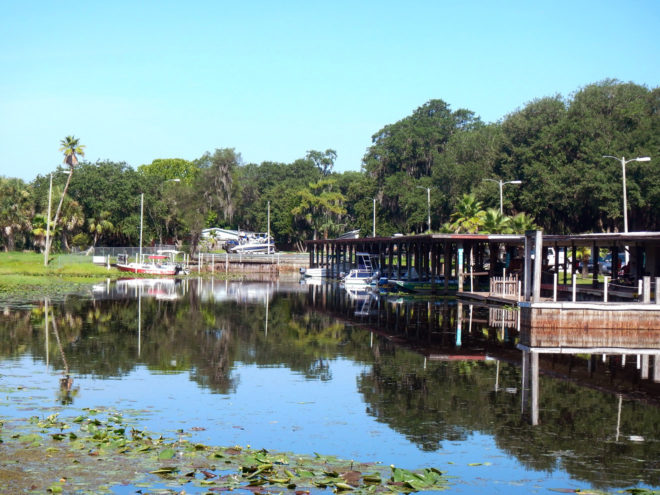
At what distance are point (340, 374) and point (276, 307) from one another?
81.6ft

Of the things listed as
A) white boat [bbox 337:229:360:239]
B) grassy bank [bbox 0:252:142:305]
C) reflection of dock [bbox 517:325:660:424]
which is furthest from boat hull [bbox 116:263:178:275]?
reflection of dock [bbox 517:325:660:424]

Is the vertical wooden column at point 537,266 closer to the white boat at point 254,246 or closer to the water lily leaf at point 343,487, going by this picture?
the water lily leaf at point 343,487

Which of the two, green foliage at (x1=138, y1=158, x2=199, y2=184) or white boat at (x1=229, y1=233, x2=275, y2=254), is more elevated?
green foliage at (x1=138, y1=158, x2=199, y2=184)

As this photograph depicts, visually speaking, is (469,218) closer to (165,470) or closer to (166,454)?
(166,454)

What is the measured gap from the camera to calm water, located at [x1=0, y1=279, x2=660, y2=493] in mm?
14422

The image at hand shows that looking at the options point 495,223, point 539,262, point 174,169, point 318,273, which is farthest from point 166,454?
point 174,169

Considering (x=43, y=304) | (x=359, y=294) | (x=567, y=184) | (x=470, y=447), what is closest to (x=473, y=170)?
(x=567, y=184)

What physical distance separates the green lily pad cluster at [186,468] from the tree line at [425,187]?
1911 inches

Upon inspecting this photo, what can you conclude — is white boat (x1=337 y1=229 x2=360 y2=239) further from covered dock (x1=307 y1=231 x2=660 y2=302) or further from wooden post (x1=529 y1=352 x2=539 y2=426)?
wooden post (x1=529 y1=352 x2=539 y2=426)

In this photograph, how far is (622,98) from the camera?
74.7m

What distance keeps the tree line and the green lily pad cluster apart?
48.5m

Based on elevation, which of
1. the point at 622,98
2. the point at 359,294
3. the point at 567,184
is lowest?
the point at 359,294

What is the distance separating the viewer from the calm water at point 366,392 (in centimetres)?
1442

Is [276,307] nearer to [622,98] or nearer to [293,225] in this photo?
[622,98]
